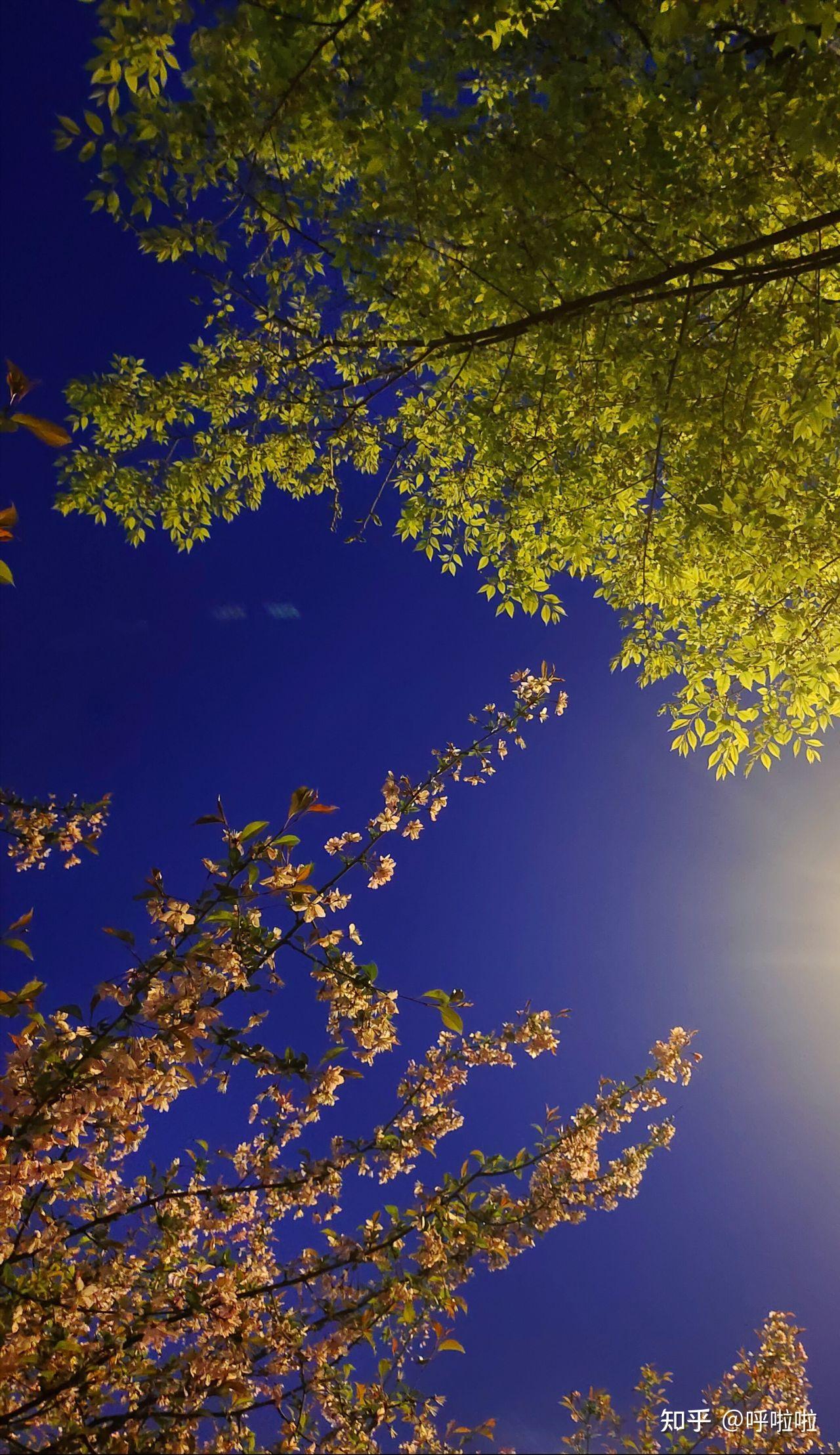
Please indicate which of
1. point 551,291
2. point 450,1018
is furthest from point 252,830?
point 551,291

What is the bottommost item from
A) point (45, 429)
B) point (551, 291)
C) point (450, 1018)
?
point (450, 1018)

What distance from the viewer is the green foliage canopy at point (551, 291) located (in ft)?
7.77

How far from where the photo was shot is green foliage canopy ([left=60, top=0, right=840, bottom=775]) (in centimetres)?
237

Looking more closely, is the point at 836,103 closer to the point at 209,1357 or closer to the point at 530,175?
the point at 530,175

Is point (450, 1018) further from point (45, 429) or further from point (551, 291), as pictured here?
point (551, 291)

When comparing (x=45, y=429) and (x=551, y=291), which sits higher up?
(x=551, y=291)

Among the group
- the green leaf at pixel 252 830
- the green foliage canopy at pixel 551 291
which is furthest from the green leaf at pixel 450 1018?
the green foliage canopy at pixel 551 291

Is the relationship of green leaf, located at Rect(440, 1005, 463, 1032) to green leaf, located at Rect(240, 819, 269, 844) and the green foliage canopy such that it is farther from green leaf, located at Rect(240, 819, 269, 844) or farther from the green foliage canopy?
the green foliage canopy

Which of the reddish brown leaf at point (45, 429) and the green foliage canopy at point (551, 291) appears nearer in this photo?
the reddish brown leaf at point (45, 429)

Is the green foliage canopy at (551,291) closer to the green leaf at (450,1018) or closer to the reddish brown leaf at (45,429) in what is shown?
the reddish brown leaf at (45,429)

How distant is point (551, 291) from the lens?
2838mm

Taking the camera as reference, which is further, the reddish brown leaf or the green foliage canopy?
the green foliage canopy

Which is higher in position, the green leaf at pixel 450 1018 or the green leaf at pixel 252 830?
the green leaf at pixel 252 830

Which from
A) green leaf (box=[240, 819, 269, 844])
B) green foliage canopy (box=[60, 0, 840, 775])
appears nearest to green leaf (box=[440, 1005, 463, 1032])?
green leaf (box=[240, 819, 269, 844])
